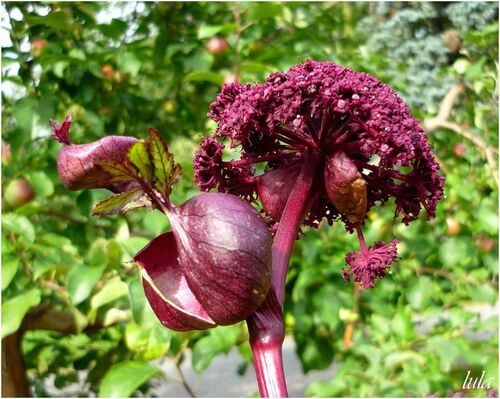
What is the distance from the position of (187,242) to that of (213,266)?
2 cm

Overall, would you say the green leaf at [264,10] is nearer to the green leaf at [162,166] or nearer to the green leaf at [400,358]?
the green leaf at [400,358]

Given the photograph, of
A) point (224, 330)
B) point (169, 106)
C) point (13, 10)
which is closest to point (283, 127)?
point (224, 330)

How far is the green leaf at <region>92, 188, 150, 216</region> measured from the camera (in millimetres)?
319

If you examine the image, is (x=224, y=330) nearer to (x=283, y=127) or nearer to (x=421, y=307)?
(x=421, y=307)

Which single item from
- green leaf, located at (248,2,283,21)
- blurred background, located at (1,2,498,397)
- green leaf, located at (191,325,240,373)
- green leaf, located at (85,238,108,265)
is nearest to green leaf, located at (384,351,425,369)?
blurred background, located at (1,2,498,397)

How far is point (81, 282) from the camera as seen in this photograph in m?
1.16

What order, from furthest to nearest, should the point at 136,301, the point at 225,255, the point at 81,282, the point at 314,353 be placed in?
the point at 314,353
the point at 81,282
the point at 136,301
the point at 225,255

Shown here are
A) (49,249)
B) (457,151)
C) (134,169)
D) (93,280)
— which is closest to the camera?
(134,169)

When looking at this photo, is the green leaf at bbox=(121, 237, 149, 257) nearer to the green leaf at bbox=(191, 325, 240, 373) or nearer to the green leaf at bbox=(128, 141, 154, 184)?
the green leaf at bbox=(191, 325, 240, 373)

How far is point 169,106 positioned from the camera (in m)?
2.13

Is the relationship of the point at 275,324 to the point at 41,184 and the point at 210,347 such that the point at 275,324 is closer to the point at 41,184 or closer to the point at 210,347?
the point at 210,347

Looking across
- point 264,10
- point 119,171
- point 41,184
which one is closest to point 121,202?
point 119,171

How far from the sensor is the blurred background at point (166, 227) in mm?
1241

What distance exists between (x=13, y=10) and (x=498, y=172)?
1.25 m
